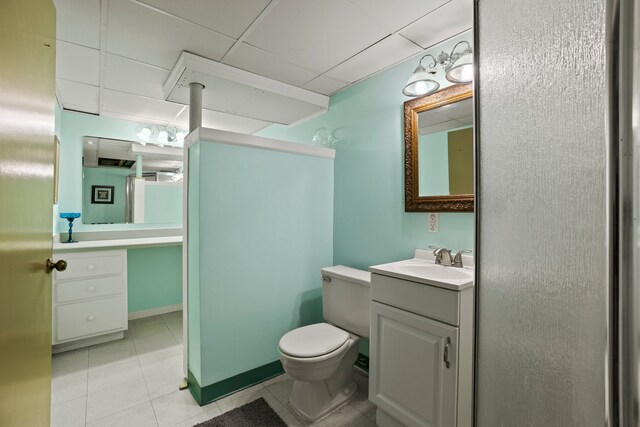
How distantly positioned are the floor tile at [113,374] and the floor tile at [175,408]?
32cm

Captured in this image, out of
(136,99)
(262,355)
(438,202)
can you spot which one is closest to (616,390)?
(438,202)

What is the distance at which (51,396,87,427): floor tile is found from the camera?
5.24 ft

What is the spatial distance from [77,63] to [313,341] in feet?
7.87

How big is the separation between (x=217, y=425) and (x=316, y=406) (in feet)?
1.80

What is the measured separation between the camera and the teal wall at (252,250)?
181 centimetres

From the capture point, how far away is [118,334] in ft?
8.59

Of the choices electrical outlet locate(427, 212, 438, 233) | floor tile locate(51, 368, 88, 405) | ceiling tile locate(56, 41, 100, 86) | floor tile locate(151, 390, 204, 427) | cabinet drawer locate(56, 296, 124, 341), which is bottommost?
floor tile locate(151, 390, 204, 427)

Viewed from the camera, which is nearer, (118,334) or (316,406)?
(316,406)

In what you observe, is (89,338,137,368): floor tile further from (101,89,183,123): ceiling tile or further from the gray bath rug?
(101,89,183,123): ceiling tile

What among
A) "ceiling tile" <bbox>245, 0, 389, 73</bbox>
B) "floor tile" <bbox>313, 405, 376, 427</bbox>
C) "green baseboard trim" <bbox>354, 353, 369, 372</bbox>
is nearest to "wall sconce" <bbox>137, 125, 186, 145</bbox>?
"ceiling tile" <bbox>245, 0, 389, 73</bbox>

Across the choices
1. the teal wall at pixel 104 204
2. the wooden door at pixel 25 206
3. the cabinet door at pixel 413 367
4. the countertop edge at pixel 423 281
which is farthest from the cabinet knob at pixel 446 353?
the teal wall at pixel 104 204

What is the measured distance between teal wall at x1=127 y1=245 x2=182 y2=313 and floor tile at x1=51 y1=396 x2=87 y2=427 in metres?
1.40

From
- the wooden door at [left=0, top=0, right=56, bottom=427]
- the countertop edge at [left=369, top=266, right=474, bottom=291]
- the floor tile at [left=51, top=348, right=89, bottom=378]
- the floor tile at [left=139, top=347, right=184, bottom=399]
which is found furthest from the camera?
the floor tile at [left=51, top=348, right=89, bottom=378]

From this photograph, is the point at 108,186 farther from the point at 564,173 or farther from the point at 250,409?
the point at 564,173
